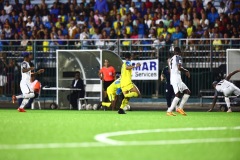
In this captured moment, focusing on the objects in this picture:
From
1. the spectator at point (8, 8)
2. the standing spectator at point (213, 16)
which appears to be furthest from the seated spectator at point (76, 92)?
the spectator at point (8, 8)

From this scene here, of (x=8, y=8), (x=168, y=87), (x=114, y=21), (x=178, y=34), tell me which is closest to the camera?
(x=168, y=87)

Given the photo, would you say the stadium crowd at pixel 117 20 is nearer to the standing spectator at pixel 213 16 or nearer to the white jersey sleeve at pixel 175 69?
the standing spectator at pixel 213 16

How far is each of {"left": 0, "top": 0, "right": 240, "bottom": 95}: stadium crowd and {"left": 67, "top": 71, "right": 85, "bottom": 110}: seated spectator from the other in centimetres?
207

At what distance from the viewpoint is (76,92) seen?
3058 centimetres

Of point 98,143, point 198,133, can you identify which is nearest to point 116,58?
point 198,133

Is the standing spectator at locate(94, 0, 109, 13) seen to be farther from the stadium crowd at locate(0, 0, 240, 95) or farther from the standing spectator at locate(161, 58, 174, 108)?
the standing spectator at locate(161, 58, 174, 108)

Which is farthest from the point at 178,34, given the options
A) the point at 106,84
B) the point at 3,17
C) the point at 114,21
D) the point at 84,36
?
the point at 3,17

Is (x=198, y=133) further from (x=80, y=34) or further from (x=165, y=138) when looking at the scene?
(x=80, y=34)

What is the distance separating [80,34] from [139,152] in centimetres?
2377

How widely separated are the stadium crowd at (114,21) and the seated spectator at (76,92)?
81.5 inches

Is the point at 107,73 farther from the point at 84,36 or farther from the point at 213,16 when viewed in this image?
the point at 213,16

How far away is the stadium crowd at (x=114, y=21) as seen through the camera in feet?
105

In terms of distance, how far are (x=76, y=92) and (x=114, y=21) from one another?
5738mm

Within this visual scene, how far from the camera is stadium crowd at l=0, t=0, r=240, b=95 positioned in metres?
31.9
